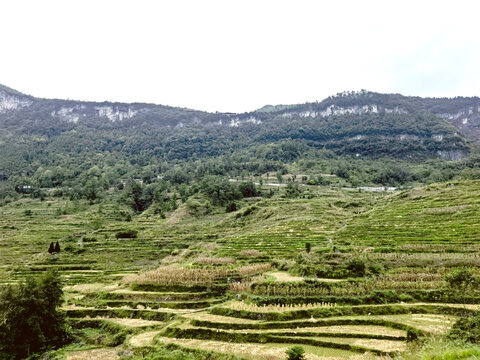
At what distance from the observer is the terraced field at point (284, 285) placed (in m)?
21.2

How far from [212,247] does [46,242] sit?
37918 mm

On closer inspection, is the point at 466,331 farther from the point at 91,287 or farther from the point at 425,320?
the point at 91,287

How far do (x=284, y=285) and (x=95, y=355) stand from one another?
16516mm

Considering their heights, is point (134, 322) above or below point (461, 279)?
below

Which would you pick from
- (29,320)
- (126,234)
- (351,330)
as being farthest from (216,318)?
(126,234)

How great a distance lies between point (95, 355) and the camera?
76.5 ft

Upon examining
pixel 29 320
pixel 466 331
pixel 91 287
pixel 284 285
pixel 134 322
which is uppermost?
pixel 466 331

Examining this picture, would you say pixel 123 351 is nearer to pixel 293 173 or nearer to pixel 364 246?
pixel 364 246

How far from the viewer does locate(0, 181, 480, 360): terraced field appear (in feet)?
69.7

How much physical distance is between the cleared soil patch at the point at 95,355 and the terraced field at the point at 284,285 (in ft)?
0.48

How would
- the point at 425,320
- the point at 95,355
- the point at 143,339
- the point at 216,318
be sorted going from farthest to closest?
the point at 216,318 < the point at 143,339 < the point at 95,355 < the point at 425,320

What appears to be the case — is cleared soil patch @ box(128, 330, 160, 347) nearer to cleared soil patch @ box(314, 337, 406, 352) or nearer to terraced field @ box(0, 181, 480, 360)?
terraced field @ box(0, 181, 480, 360)

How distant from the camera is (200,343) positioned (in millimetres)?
21891

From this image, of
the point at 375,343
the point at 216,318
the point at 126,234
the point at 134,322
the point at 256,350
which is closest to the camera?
the point at 375,343
